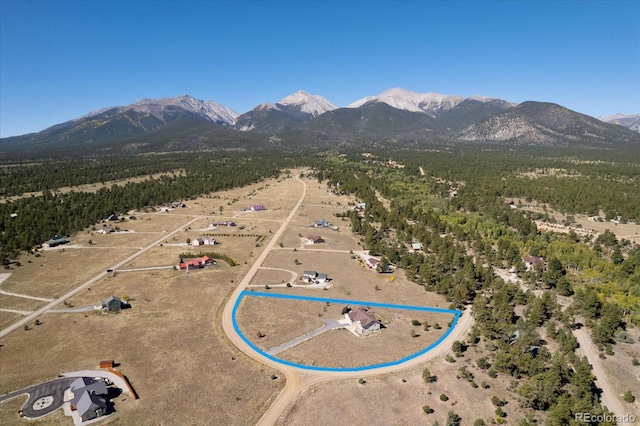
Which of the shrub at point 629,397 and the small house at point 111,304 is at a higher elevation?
the small house at point 111,304

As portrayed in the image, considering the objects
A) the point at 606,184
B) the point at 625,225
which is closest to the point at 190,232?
the point at 625,225

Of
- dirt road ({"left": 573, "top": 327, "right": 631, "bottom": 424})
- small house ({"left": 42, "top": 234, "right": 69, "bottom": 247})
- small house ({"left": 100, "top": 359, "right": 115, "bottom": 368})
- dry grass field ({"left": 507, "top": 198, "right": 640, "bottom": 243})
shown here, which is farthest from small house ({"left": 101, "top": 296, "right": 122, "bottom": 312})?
dry grass field ({"left": 507, "top": 198, "right": 640, "bottom": 243})

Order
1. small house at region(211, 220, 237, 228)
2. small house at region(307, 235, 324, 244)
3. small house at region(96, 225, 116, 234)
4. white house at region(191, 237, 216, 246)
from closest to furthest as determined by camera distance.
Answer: white house at region(191, 237, 216, 246) < small house at region(307, 235, 324, 244) < small house at region(96, 225, 116, 234) < small house at region(211, 220, 237, 228)

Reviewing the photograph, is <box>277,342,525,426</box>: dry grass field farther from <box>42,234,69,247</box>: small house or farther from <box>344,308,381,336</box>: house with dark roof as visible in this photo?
<box>42,234,69,247</box>: small house

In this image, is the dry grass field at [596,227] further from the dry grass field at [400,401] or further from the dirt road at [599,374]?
the dry grass field at [400,401]

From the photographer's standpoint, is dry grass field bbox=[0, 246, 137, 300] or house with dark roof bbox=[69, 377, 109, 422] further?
dry grass field bbox=[0, 246, 137, 300]

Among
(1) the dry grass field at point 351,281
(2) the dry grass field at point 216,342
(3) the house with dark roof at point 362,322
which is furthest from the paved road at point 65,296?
(3) the house with dark roof at point 362,322

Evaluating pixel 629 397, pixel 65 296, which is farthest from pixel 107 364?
pixel 629 397
